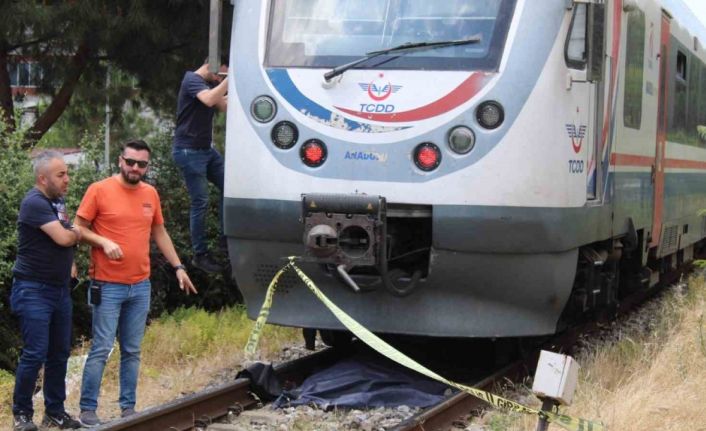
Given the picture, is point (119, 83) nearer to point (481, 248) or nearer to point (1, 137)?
point (1, 137)

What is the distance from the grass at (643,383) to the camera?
621cm

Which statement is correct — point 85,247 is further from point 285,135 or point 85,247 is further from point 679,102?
point 679,102

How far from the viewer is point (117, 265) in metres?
6.99

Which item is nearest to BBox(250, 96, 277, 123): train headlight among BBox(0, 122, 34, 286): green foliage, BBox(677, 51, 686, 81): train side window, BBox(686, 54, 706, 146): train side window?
BBox(0, 122, 34, 286): green foliage

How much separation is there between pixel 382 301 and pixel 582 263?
66.7 inches

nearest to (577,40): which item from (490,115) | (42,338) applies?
(490,115)

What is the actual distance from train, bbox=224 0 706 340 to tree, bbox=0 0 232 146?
207 inches

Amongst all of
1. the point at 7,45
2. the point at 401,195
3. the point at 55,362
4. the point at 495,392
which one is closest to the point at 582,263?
the point at 495,392

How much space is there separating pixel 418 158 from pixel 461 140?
0.29 m

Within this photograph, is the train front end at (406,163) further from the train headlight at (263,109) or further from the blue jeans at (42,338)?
the blue jeans at (42,338)

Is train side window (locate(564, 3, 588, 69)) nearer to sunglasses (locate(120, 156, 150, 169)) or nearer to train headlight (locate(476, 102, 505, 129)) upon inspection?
train headlight (locate(476, 102, 505, 129))

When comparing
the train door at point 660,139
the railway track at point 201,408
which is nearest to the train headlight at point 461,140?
the railway track at point 201,408

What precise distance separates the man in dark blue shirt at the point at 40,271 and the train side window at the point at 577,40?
3230mm

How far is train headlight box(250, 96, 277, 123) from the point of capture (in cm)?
761
